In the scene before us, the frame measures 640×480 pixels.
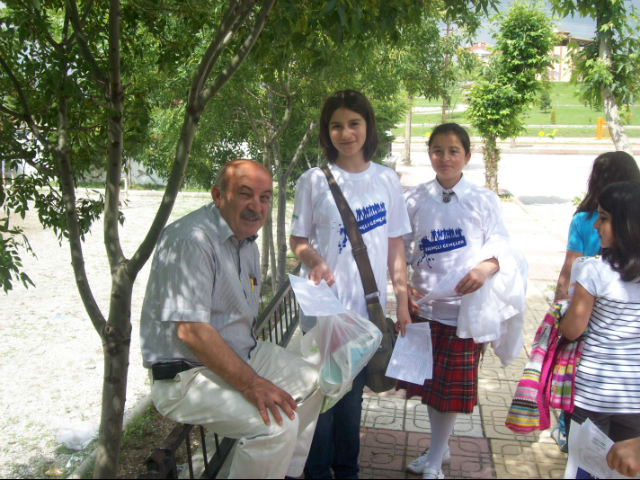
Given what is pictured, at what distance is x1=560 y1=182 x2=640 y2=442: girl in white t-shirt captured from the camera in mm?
2316

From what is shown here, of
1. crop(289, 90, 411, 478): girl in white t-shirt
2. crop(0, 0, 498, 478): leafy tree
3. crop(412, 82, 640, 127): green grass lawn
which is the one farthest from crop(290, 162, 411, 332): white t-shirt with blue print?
crop(412, 82, 640, 127): green grass lawn

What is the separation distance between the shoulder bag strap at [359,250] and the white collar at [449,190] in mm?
597

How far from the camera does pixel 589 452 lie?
2.08m

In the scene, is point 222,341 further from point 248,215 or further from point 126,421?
point 126,421

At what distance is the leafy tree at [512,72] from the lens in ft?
43.8

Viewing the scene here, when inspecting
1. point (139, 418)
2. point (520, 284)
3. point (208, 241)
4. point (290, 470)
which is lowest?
point (139, 418)

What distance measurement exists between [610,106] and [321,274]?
4.97 meters

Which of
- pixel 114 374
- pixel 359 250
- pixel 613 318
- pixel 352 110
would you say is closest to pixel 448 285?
pixel 359 250

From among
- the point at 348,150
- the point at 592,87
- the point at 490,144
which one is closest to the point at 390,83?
the point at 592,87

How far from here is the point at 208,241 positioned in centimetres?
228

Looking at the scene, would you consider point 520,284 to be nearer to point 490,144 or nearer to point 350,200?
point 350,200

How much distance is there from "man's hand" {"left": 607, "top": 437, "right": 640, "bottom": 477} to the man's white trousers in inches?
45.3

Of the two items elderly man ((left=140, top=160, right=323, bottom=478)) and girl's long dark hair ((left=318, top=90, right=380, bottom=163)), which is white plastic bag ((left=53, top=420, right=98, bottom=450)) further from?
girl's long dark hair ((left=318, top=90, right=380, bottom=163))

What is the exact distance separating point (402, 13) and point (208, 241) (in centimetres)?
203
